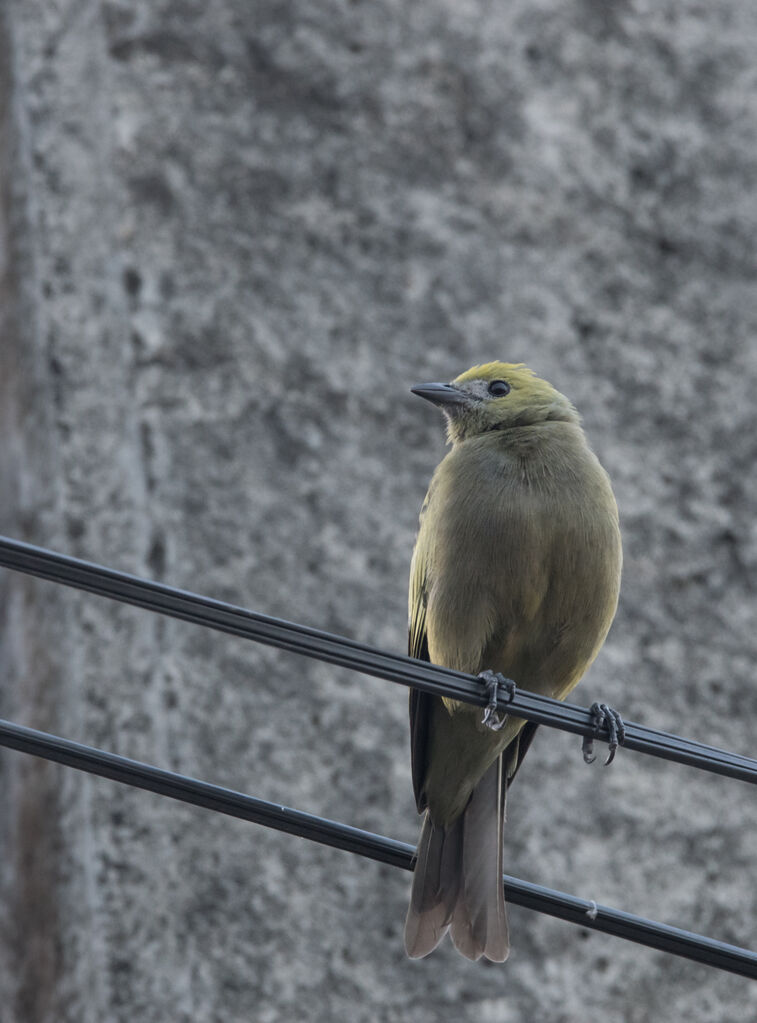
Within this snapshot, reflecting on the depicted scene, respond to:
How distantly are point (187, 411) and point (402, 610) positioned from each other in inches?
53.8

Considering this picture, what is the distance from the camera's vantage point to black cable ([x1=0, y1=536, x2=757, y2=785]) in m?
2.52

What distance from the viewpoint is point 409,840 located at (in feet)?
18.0

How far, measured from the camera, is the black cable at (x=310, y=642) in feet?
8.26

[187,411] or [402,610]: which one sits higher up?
[187,411]

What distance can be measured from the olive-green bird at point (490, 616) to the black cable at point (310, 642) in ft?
2.71

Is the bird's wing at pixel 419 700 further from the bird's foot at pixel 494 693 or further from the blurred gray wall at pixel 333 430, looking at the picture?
the blurred gray wall at pixel 333 430

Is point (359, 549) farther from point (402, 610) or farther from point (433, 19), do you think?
point (433, 19)

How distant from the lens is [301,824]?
9.14 feet

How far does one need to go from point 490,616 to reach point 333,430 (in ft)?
7.72

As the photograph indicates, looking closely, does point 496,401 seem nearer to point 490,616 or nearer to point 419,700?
point 490,616

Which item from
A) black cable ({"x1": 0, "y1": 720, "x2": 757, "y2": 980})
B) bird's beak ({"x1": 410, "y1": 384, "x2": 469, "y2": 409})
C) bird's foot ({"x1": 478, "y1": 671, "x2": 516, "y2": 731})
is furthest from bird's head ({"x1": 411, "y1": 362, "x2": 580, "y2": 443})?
black cable ({"x1": 0, "y1": 720, "x2": 757, "y2": 980})

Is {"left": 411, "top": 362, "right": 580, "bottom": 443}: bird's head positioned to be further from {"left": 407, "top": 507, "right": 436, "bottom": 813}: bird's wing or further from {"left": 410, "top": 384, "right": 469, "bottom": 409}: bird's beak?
{"left": 407, "top": 507, "right": 436, "bottom": 813}: bird's wing

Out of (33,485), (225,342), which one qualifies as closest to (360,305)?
(225,342)

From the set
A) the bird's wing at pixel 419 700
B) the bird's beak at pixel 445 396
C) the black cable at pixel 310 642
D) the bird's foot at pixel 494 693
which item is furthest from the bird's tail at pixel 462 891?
the bird's beak at pixel 445 396
